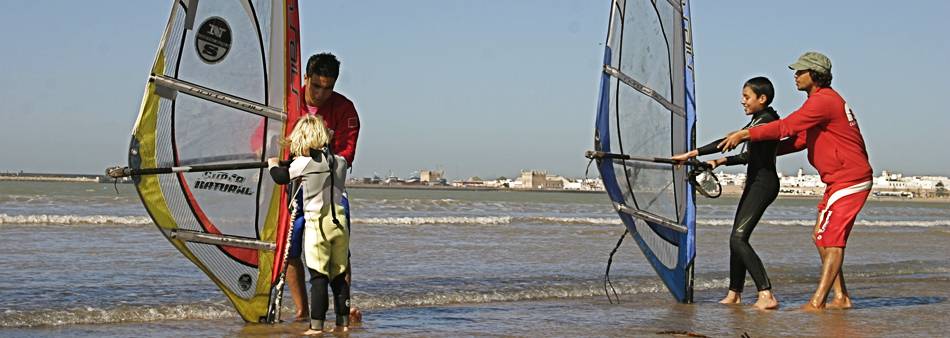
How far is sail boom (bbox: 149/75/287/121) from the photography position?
480 centimetres

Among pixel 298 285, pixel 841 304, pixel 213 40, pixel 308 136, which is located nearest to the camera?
pixel 308 136

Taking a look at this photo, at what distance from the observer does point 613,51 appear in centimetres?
616

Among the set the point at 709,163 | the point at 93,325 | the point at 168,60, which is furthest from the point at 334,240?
the point at 709,163

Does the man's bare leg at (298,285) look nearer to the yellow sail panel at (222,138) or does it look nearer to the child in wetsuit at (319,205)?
the yellow sail panel at (222,138)

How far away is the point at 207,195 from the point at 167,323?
913 mm

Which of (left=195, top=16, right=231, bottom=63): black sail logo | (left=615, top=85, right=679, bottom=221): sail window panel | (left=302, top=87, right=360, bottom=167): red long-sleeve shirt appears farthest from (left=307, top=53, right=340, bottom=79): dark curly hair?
(left=615, top=85, right=679, bottom=221): sail window panel

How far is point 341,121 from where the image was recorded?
5.11 m

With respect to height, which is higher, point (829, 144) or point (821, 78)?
point (821, 78)

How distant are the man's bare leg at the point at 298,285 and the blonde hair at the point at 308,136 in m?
0.77

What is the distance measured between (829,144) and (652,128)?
1.08 m

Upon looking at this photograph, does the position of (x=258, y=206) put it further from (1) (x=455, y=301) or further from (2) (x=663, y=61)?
(2) (x=663, y=61)

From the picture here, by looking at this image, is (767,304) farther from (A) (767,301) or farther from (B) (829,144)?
(B) (829,144)

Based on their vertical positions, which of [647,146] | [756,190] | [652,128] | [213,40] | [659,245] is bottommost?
[659,245]

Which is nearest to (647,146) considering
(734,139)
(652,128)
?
(652,128)
